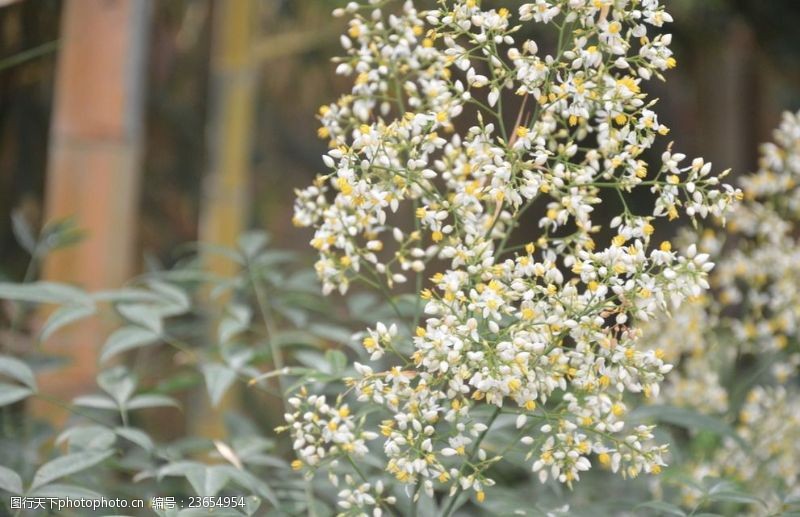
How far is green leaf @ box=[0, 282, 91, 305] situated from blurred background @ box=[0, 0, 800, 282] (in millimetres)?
285

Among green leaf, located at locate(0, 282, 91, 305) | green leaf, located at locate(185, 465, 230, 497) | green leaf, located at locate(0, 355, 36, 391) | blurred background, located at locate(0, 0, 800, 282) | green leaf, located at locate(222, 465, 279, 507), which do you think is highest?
blurred background, located at locate(0, 0, 800, 282)

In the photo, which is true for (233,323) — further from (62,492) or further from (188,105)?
(188,105)

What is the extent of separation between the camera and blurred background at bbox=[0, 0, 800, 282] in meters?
1.30

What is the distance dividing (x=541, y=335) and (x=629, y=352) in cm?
7

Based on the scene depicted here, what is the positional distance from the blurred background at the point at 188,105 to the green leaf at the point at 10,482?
1.68 ft

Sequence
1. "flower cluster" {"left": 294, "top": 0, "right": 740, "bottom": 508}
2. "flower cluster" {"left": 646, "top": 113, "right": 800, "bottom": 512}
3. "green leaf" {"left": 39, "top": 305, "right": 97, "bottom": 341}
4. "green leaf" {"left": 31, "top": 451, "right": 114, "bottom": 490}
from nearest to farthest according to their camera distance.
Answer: "flower cluster" {"left": 294, "top": 0, "right": 740, "bottom": 508}
"green leaf" {"left": 31, "top": 451, "right": 114, "bottom": 490}
"green leaf" {"left": 39, "top": 305, "right": 97, "bottom": 341}
"flower cluster" {"left": 646, "top": 113, "right": 800, "bottom": 512}

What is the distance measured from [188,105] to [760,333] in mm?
1687

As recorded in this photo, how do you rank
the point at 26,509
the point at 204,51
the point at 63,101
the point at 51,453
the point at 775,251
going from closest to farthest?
the point at 26,509 → the point at 51,453 → the point at 775,251 → the point at 63,101 → the point at 204,51

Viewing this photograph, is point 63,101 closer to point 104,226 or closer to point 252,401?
point 104,226

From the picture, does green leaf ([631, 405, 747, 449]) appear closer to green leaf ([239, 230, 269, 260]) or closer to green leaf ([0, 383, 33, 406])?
green leaf ([239, 230, 269, 260])

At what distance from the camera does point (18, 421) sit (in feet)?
3.85

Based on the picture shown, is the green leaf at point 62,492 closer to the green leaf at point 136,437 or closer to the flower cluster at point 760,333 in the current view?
the green leaf at point 136,437

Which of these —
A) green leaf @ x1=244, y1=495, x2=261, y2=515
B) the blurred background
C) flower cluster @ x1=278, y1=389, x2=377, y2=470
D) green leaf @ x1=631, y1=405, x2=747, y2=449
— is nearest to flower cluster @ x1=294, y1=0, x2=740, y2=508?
flower cluster @ x1=278, y1=389, x2=377, y2=470

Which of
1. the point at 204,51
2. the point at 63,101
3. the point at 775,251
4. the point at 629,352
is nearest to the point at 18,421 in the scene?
the point at 63,101
